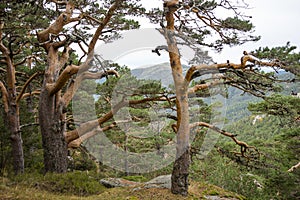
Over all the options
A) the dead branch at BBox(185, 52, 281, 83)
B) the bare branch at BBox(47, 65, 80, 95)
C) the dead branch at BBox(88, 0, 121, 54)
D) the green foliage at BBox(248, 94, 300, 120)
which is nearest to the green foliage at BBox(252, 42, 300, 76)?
the dead branch at BBox(185, 52, 281, 83)

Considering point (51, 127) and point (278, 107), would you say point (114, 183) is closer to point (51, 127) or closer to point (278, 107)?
point (51, 127)

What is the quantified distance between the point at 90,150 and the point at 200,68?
12721 millimetres

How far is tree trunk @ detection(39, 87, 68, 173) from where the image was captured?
6824 millimetres

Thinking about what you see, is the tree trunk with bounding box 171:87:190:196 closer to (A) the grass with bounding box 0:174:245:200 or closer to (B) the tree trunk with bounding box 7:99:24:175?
(A) the grass with bounding box 0:174:245:200

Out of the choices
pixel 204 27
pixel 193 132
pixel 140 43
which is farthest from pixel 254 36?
pixel 193 132

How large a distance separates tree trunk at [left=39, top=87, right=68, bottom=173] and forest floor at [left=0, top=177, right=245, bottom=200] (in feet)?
3.89

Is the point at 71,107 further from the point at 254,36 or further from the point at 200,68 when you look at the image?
the point at 254,36

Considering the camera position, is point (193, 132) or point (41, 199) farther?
point (193, 132)

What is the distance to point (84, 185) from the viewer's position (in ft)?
20.4

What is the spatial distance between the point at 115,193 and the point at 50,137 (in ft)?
6.82

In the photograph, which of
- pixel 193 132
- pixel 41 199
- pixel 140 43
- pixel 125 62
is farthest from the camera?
pixel 193 132

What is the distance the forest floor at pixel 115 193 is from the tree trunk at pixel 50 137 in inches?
46.7

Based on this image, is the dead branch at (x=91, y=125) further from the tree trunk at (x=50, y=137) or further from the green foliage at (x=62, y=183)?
the green foliage at (x=62, y=183)

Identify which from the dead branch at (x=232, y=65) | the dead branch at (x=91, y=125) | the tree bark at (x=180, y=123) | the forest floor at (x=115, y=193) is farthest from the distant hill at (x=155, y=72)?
the forest floor at (x=115, y=193)
